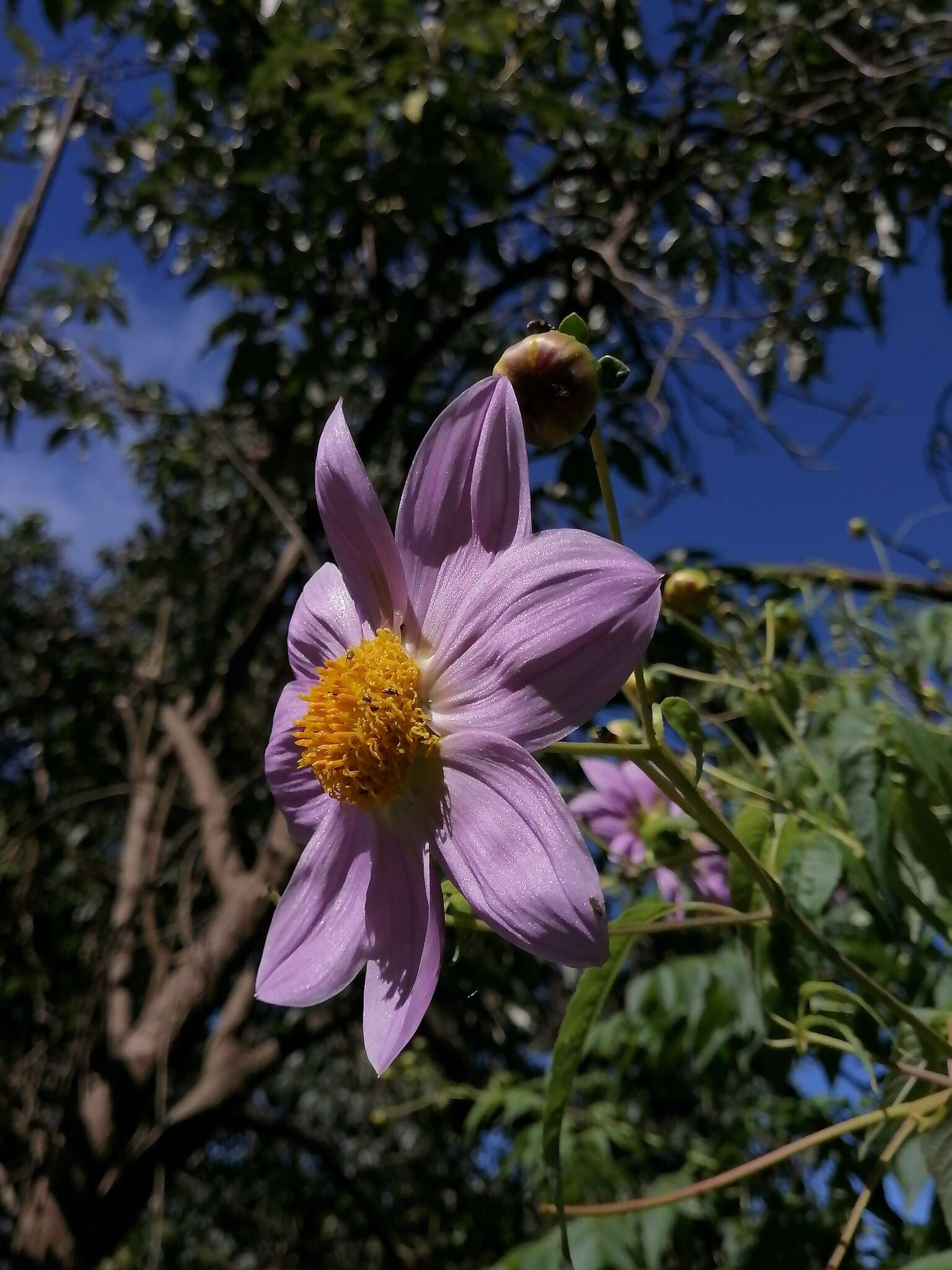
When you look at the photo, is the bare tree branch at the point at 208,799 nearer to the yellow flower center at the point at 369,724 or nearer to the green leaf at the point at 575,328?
the yellow flower center at the point at 369,724

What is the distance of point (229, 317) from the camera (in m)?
2.84

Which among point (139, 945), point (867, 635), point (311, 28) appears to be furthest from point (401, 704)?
point (139, 945)

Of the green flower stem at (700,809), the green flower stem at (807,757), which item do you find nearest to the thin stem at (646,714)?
the green flower stem at (700,809)

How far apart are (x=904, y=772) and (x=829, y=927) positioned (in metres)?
0.19

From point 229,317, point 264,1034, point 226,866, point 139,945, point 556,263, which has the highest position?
point 229,317

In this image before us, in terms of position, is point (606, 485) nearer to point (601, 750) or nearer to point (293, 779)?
point (601, 750)

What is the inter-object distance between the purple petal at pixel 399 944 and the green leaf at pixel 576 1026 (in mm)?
133

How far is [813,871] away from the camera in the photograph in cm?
86

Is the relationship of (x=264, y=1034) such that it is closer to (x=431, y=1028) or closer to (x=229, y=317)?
(x=431, y=1028)

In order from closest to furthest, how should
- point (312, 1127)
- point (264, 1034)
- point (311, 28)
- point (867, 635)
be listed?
point (867, 635) → point (311, 28) → point (264, 1034) → point (312, 1127)

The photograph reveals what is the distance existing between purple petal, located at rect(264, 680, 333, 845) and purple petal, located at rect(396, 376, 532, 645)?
0.16 metres

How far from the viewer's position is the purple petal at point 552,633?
20.9 inches

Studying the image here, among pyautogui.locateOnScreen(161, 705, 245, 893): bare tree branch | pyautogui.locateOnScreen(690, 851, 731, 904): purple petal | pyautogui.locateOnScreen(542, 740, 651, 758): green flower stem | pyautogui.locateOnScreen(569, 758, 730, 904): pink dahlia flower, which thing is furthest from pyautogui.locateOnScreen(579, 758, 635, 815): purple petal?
pyautogui.locateOnScreen(161, 705, 245, 893): bare tree branch

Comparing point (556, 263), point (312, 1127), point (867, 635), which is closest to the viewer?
point (867, 635)
